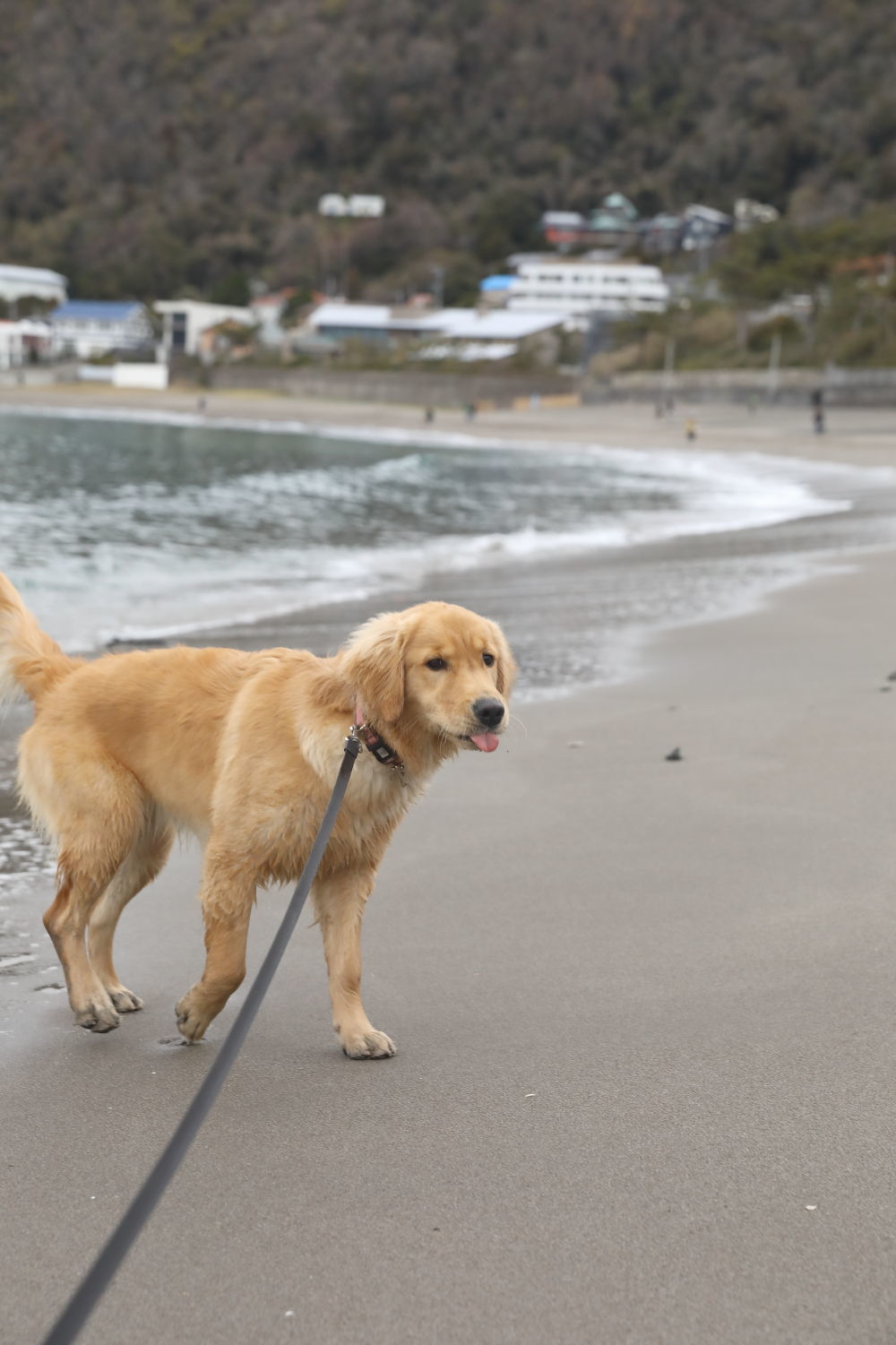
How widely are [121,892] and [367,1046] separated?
1.06 m

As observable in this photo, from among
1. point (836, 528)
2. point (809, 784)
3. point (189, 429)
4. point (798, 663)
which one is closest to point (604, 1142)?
point (809, 784)

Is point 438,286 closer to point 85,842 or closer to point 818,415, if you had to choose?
Answer: point 818,415

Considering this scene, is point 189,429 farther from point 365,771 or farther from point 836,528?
point 365,771

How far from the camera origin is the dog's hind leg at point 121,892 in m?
4.29

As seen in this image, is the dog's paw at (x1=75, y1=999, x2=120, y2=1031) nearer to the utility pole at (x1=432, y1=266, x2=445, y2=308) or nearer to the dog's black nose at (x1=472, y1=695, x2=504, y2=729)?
the dog's black nose at (x1=472, y1=695, x2=504, y2=729)

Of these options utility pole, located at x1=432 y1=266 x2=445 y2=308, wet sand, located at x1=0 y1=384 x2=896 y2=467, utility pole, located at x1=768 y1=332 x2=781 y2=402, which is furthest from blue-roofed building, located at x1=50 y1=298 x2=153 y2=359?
utility pole, located at x1=768 y1=332 x2=781 y2=402

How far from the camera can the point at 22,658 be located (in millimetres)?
4383

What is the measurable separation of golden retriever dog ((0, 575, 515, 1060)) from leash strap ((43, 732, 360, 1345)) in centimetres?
13

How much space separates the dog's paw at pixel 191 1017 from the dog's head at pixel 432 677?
3.12 feet

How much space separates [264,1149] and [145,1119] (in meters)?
0.37

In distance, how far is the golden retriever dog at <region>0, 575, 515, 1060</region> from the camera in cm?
377

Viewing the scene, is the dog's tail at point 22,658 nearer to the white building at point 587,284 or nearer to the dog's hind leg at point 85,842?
the dog's hind leg at point 85,842

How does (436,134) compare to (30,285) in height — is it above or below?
above

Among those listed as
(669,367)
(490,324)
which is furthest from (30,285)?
(669,367)
